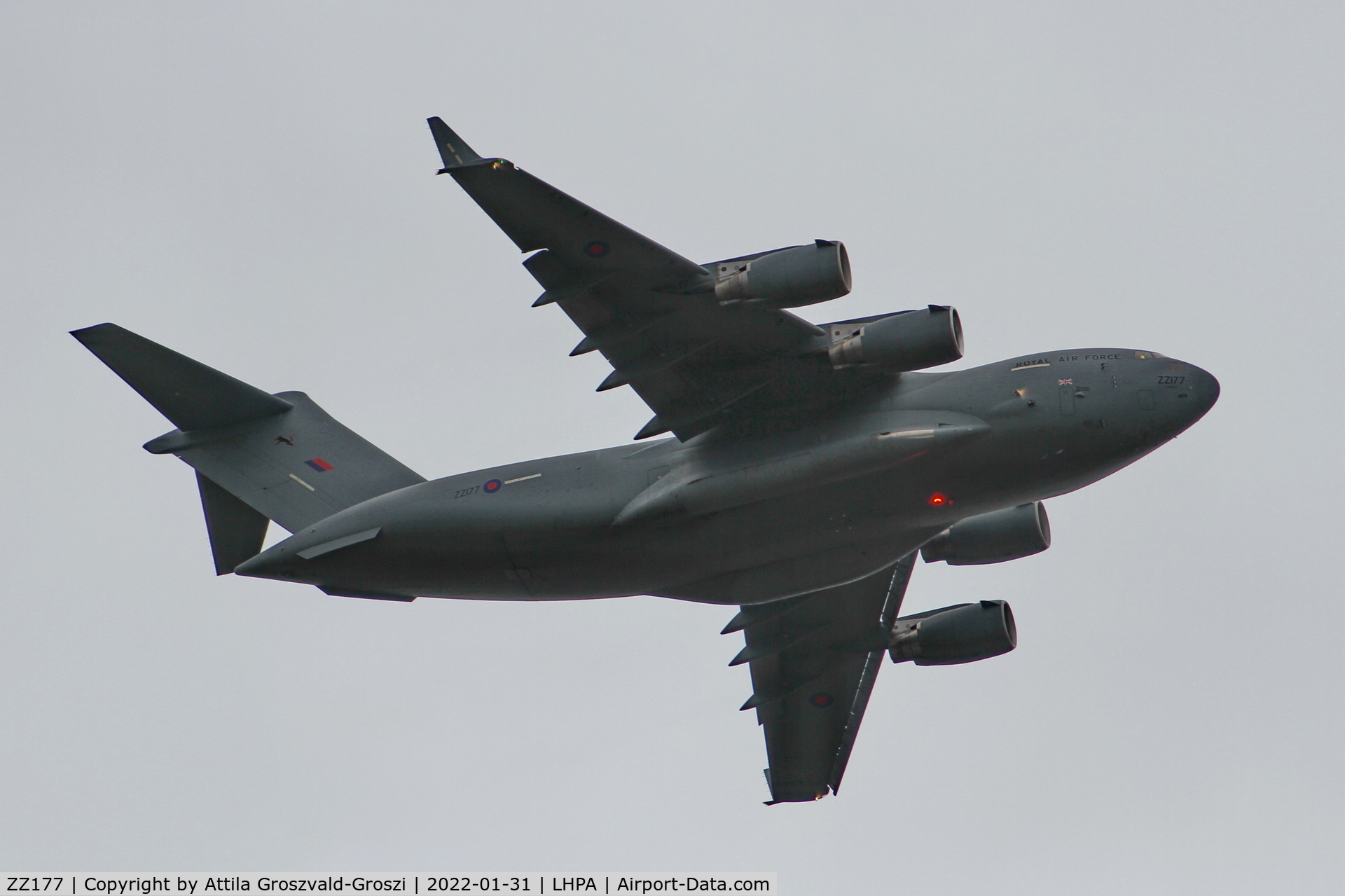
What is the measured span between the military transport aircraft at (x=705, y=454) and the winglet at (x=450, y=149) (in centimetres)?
2

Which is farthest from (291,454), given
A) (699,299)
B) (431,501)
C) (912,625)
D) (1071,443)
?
(1071,443)

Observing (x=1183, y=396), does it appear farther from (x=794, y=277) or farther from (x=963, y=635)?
(x=963, y=635)

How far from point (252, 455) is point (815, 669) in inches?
310

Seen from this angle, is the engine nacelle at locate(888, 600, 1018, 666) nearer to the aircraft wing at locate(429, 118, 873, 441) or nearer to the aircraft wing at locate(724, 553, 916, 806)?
the aircraft wing at locate(724, 553, 916, 806)

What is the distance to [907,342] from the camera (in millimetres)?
15398

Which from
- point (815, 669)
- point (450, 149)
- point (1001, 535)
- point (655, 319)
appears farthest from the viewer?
point (815, 669)

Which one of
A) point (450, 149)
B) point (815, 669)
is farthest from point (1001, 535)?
point (450, 149)

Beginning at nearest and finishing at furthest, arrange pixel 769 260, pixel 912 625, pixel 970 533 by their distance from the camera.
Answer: pixel 769 260 → pixel 970 533 → pixel 912 625

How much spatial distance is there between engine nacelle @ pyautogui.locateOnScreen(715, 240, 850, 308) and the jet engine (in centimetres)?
87

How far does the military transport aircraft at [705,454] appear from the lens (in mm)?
15328

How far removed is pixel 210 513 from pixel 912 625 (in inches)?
360

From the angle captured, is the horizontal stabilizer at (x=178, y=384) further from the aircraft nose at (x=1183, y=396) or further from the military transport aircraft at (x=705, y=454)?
the aircraft nose at (x=1183, y=396)

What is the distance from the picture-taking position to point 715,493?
1620 centimetres

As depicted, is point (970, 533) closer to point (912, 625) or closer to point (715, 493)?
point (912, 625)
